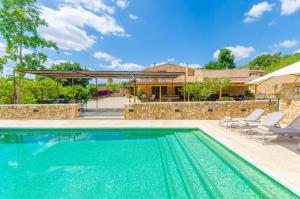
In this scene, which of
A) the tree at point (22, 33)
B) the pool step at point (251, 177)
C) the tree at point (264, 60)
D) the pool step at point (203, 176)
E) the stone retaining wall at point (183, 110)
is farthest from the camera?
the tree at point (264, 60)

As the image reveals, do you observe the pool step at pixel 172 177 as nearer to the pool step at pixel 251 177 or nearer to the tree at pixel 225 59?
the pool step at pixel 251 177

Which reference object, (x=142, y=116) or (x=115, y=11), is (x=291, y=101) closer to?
(x=142, y=116)

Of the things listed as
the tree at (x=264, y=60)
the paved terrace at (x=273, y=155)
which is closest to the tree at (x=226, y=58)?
the tree at (x=264, y=60)

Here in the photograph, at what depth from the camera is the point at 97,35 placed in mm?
28188

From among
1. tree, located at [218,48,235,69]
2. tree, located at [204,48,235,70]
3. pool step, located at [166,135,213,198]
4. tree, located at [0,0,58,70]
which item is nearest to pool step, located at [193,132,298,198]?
pool step, located at [166,135,213,198]

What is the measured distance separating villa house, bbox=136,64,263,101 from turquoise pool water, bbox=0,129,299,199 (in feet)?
45.9

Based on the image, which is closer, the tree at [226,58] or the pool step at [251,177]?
the pool step at [251,177]

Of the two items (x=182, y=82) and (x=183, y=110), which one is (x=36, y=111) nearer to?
(x=183, y=110)

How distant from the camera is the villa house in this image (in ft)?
77.1

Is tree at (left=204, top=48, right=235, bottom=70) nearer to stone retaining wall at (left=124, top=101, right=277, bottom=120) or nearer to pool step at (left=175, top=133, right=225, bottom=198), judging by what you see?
stone retaining wall at (left=124, top=101, right=277, bottom=120)

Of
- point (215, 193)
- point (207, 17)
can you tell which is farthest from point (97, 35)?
point (215, 193)

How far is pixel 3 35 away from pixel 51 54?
3592mm

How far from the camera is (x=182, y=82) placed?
23.4 meters

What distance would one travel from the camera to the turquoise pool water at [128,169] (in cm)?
377
